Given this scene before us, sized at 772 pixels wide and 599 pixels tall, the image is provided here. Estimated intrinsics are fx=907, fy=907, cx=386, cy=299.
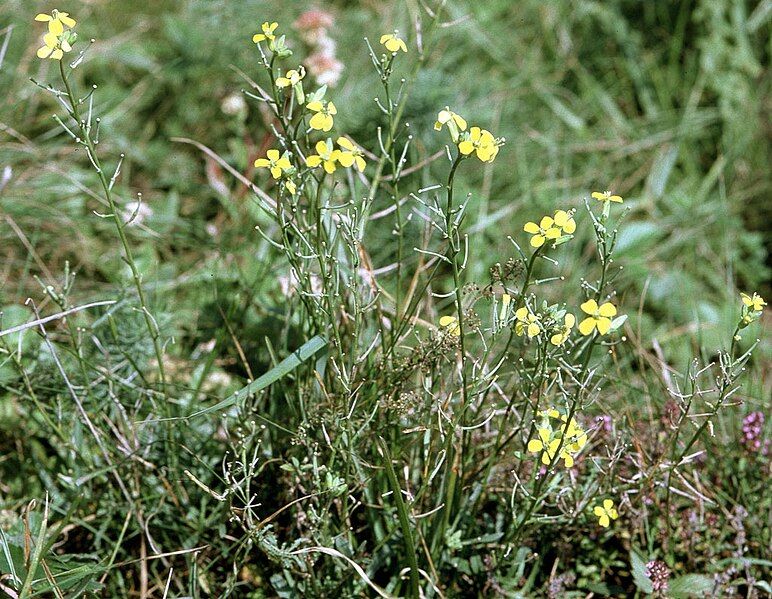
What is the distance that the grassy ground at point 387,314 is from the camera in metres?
1.46

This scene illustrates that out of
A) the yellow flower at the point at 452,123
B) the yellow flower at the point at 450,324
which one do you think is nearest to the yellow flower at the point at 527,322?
the yellow flower at the point at 450,324

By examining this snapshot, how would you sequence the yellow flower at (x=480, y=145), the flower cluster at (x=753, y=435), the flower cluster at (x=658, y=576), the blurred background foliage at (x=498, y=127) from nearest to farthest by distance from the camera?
the yellow flower at (x=480, y=145), the flower cluster at (x=658, y=576), the flower cluster at (x=753, y=435), the blurred background foliage at (x=498, y=127)

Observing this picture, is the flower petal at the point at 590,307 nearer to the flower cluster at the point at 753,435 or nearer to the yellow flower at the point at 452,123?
the yellow flower at the point at 452,123

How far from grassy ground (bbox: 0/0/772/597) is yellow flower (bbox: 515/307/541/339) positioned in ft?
0.07

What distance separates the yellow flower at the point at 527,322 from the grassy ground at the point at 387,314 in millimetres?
20

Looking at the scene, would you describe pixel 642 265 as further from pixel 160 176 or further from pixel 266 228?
pixel 160 176

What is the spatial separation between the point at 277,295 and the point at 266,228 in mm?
412

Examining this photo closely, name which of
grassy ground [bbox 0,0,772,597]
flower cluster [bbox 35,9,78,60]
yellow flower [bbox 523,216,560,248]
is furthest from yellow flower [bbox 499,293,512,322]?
flower cluster [bbox 35,9,78,60]

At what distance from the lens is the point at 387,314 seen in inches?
72.7

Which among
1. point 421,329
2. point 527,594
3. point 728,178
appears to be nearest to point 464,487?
point 527,594

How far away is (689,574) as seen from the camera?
1.63m

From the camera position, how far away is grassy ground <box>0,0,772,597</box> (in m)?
1.46

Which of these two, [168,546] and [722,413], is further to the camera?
[722,413]

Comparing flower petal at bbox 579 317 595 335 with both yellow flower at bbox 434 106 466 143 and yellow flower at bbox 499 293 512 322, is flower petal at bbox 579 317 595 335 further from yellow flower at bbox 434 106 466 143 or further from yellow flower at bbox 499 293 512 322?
yellow flower at bbox 434 106 466 143
